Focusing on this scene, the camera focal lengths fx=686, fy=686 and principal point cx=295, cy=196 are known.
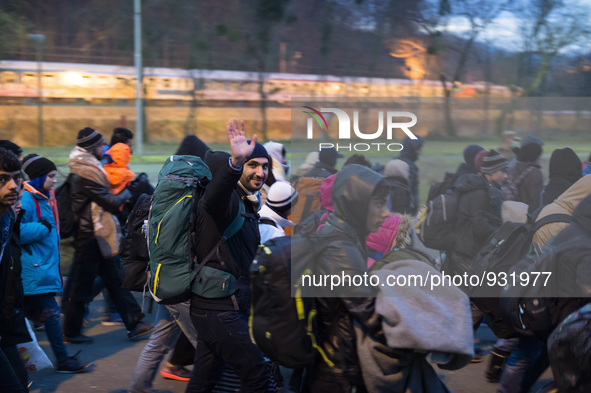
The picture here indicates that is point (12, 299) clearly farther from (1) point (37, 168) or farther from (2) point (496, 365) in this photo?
(2) point (496, 365)

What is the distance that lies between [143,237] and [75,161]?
1.87 meters

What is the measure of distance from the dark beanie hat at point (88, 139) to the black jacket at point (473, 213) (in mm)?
3015

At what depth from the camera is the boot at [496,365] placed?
15.9 ft

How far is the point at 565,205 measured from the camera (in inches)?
160

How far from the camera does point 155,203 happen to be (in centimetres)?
364

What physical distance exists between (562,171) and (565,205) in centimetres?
63

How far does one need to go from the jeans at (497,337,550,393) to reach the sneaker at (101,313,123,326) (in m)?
3.63

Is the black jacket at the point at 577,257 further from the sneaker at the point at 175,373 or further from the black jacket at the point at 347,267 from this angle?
the sneaker at the point at 175,373

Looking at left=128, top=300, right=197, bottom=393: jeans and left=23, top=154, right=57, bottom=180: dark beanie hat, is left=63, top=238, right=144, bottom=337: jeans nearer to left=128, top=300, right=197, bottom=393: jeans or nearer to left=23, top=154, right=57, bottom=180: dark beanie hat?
left=23, top=154, right=57, bottom=180: dark beanie hat

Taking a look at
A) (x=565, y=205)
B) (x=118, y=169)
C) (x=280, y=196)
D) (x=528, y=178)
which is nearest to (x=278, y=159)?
(x=118, y=169)

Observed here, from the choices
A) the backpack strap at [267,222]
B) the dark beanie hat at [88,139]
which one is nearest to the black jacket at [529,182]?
the backpack strap at [267,222]

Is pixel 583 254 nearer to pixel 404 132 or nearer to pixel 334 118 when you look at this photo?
pixel 404 132

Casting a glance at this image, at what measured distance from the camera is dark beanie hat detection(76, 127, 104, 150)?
5812mm

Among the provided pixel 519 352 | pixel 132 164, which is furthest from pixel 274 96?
pixel 519 352
